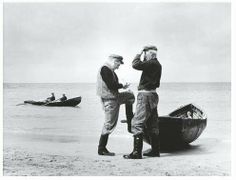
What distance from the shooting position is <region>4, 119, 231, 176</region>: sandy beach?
276 inches

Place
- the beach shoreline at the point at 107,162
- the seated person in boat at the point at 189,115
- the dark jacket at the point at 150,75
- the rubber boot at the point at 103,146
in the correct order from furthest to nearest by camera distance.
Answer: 1. the seated person in boat at the point at 189,115
2. the rubber boot at the point at 103,146
3. the dark jacket at the point at 150,75
4. the beach shoreline at the point at 107,162

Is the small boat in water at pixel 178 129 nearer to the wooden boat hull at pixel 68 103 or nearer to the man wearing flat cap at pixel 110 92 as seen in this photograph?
the man wearing flat cap at pixel 110 92

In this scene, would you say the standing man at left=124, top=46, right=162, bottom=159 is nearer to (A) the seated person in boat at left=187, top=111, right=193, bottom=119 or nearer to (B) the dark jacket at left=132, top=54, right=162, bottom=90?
(B) the dark jacket at left=132, top=54, right=162, bottom=90

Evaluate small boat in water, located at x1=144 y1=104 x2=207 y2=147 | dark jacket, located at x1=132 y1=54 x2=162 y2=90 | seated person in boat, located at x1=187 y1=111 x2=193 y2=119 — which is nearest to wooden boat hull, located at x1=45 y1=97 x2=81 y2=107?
seated person in boat, located at x1=187 y1=111 x2=193 y2=119

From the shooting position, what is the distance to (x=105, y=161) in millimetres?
7418

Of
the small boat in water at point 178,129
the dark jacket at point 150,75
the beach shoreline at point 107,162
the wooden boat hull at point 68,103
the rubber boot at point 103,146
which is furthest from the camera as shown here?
the wooden boat hull at point 68,103

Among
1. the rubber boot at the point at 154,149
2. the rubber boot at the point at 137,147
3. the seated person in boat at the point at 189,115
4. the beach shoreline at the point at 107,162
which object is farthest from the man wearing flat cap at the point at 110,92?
the seated person in boat at the point at 189,115

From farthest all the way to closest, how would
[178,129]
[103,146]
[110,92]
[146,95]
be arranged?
[178,129]
[103,146]
[110,92]
[146,95]

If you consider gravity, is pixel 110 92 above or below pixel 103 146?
above

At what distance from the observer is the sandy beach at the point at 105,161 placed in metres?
7.01

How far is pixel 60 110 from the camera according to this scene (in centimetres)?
2025

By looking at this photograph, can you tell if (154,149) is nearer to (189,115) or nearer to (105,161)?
(105,161)


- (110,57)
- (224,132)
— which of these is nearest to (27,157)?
(110,57)

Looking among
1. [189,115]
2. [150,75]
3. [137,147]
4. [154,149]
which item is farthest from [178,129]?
[189,115]
